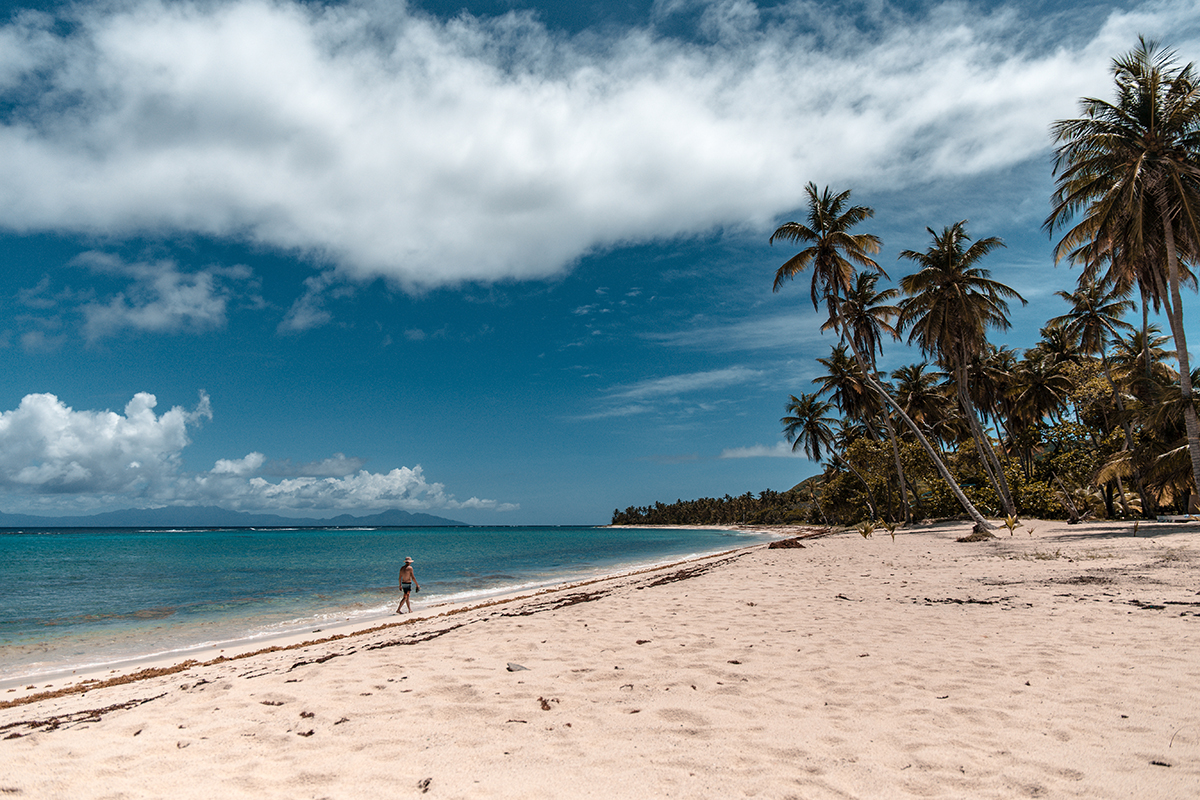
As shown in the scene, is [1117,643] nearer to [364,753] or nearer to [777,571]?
[364,753]

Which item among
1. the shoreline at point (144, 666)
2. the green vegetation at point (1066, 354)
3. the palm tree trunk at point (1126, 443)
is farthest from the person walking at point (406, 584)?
the palm tree trunk at point (1126, 443)

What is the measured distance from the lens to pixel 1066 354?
36500mm

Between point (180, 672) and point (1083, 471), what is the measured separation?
38418 mm

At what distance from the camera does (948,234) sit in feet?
86.4

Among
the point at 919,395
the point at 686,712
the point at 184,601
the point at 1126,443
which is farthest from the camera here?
the point at 919,395

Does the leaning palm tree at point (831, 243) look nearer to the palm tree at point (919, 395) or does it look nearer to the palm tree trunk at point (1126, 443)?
the palm tree trunk at point (1126, 443)

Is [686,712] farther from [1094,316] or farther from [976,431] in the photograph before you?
[1094,316]

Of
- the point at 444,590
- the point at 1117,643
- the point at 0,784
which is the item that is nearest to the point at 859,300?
the point at 444,590

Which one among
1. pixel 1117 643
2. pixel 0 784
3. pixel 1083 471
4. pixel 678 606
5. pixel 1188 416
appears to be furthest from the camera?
pixel 1083 471

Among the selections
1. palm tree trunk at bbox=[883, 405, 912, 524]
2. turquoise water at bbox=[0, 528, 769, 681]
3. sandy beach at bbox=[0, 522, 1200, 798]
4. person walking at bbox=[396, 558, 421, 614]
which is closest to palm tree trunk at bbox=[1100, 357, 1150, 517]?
palm tree trunk at bbox=[883, 405, 912, 524]

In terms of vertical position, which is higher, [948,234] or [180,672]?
A: [948,234]

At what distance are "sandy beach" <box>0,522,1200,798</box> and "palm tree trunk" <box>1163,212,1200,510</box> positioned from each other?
12.3 m

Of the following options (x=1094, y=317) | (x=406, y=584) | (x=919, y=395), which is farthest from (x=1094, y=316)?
(x=406, y=584)

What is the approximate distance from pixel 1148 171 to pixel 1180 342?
531cm
